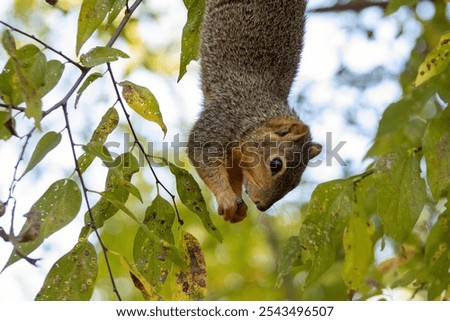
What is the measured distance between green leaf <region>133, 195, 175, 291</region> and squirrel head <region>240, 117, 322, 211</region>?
55 cm

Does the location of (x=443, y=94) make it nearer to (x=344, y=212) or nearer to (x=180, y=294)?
(x=344, y=212)

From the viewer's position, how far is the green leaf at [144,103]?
242 centimetres

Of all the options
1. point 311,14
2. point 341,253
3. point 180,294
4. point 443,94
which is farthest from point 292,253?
point 341,253

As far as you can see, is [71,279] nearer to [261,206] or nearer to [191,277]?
[191,277]

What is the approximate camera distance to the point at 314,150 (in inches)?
132

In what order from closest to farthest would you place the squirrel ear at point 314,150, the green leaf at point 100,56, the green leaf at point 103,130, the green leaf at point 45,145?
the green leaf at point 45,145, the green leaf at point 100,56, the green leaf at point 103,130, the squirrel ear at point 314,150

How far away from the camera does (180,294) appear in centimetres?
250

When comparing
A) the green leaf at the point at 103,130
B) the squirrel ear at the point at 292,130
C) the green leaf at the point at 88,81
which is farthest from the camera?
the squirrel ear at the point at 292,130

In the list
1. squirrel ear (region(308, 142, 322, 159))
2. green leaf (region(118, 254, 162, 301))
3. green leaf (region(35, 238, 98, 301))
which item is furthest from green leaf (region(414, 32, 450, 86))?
green leaf (region(35, 238, 98, 301))

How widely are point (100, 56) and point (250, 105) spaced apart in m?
1.26

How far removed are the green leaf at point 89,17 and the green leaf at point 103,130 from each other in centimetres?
25

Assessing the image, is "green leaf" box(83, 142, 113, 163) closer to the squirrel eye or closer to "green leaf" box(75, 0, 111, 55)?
"green leaf" box(75, 0, 111, 55)

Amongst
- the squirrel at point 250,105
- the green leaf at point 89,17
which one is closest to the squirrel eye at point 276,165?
the squirrel at point 250,105

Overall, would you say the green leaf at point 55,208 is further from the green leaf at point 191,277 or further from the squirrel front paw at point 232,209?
the squirrel front paw at point 232,209
